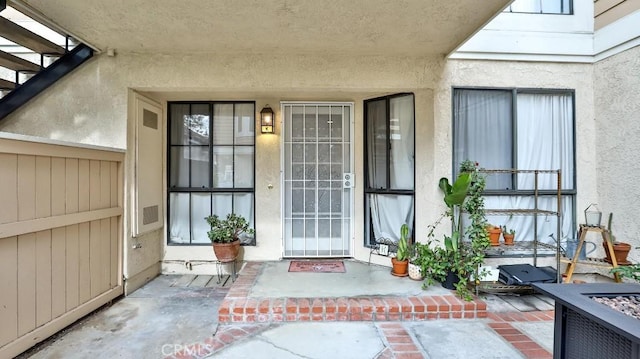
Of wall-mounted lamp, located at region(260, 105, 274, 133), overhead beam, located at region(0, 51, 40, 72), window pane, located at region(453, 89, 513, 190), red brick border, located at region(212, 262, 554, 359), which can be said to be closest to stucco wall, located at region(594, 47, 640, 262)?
window pane, located at region(453, 89, 513, 190)

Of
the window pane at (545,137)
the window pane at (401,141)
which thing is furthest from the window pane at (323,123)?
the window pane at (545,137)

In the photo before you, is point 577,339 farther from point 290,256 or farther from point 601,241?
point 290,256

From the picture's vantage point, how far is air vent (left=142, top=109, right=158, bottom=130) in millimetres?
4016

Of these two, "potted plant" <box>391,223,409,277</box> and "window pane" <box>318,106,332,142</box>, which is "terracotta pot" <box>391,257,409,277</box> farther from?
"window pane" <box>318,106,332,142</box>

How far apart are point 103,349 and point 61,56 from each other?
3.18 m

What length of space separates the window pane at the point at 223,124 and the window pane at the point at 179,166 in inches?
18.4

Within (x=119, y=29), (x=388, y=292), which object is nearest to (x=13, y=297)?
(x=119, y=29)

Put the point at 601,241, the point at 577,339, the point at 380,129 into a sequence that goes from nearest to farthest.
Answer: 1. the point at 577,339
2. the point at 601,241
3. the point at 380,129

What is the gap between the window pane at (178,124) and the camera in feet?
14.8

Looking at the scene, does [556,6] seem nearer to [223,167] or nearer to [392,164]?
[392,164]

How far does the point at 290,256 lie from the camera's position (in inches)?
178

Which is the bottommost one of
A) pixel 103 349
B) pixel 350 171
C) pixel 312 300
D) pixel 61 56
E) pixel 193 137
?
pixel 103 349

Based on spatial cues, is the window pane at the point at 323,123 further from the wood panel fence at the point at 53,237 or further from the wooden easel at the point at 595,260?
the wooden easel at the point at 595,260

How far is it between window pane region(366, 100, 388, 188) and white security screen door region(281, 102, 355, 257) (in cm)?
28
